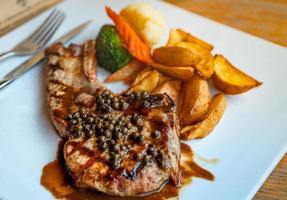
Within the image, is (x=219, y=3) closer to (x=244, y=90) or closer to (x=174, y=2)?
(x=174, y=2)

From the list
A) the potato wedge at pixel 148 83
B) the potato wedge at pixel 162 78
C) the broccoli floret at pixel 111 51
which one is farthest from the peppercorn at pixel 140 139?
the broccoli floret at pixel 111 51

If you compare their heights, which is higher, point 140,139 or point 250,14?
point 140,139

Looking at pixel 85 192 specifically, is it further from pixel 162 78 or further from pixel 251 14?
pixel 251 14

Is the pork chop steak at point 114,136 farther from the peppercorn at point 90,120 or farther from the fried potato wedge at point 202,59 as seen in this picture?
the fried potato wedge at point 202,59

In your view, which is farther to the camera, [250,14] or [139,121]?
[250,14]

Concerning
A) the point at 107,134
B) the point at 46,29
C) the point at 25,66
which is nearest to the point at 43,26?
the point at 46,29

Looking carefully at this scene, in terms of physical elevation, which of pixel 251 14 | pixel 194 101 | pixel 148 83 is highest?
pixel 148 83

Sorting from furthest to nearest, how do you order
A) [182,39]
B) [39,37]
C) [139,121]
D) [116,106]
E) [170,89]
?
[39,37]
[182,39]
[170,89]
[116,106]
[139,121]
